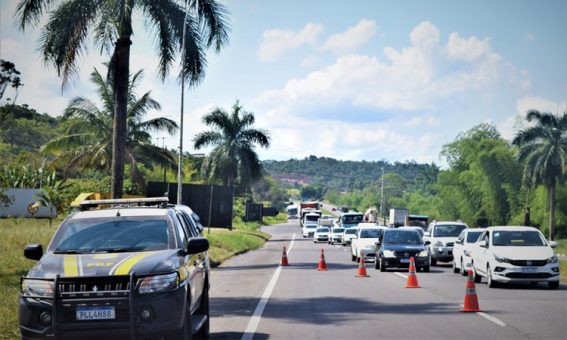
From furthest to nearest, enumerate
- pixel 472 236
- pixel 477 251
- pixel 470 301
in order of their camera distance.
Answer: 1. pixel 472 236
2. pixel 477 251
3. pixel 470 301

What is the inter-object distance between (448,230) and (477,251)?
1266 centimetres

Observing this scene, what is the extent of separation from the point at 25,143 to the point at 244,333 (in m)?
120

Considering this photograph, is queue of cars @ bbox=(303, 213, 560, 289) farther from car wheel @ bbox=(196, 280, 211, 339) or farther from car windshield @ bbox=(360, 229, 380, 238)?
car wheel @ bbox=(196, 280, 211, 339)

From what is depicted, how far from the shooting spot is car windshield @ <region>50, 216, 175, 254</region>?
10.4 meters

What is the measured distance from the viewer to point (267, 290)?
2102cm

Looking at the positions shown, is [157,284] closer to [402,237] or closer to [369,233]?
[402,237]

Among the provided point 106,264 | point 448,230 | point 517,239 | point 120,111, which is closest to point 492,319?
point 106,264

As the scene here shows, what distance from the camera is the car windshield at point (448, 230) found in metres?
36.6

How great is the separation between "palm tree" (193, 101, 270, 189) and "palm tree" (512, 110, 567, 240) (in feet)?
79.7

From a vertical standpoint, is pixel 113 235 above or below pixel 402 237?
above

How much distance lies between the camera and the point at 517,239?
2350 cm

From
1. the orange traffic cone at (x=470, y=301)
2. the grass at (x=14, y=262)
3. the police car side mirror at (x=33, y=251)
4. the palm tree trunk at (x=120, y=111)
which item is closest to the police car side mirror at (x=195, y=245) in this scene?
the police car side mirror at (x=33, y=251)

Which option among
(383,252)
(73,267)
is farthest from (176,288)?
(383,252)

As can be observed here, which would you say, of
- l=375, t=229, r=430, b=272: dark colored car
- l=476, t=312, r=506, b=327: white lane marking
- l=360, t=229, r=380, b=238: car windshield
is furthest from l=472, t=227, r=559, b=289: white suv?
l=360, t=229, r=380, b=238: car windshield
